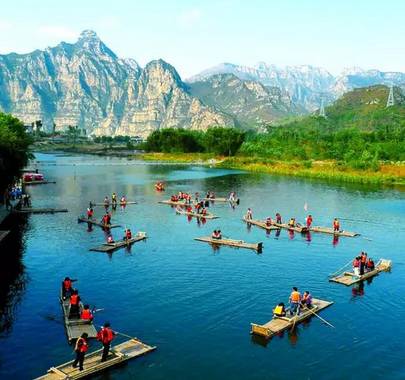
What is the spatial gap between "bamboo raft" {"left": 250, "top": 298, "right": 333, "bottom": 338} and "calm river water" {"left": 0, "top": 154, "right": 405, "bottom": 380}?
0.73 metres

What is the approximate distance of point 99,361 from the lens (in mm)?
30688

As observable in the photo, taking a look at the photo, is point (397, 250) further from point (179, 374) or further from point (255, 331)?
point (179, 374)

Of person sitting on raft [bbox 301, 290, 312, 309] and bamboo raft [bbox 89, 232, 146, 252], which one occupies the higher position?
bamboo raft [bbox 89, 232, 146, 252]

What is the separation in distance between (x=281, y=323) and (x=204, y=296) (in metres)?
8.52

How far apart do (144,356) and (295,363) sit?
9.83 m

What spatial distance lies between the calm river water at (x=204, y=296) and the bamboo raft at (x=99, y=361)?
0.54 meters

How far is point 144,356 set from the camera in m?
32.2

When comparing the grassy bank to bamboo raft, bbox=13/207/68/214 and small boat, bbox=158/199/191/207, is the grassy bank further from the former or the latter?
bamboo raft, bbox=13/207/68/214

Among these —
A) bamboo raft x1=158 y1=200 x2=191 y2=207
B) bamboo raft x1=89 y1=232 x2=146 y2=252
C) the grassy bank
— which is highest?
the grassy bank

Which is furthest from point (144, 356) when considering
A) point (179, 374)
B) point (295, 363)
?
point (295, 363)

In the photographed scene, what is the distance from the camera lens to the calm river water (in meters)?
32.0

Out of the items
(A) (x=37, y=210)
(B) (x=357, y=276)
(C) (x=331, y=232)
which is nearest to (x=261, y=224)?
(C) (x=331, y=232)

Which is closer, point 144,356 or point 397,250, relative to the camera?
point 144,356

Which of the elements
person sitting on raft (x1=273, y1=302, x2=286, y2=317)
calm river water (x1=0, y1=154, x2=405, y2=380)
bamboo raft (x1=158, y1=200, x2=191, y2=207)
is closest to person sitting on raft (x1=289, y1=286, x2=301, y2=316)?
person sitting on raft (x1=273, y1=302, x2=286, y2=317)
